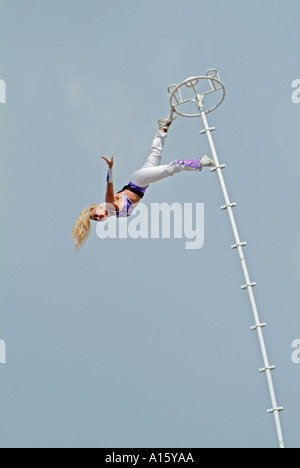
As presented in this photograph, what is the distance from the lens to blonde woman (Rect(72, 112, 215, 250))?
23844 mm

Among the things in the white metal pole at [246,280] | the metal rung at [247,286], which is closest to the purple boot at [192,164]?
the white metal pole at [246,280]

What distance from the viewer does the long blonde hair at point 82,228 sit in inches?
963

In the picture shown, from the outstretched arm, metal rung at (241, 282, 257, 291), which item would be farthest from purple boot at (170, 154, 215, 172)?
metal rung at (241, 282, 257, 291)

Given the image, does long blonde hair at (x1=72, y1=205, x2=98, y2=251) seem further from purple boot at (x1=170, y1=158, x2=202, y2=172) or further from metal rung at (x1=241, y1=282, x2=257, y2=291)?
metal rung at (x1=241, y1=282, x2=257, y2=291)

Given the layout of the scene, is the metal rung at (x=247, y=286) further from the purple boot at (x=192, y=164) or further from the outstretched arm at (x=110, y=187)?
the outstretched arm at (x=110, y=187)

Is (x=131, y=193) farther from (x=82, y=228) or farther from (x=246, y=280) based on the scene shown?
(x=246, y=280)

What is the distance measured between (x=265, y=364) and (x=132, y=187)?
249 inches

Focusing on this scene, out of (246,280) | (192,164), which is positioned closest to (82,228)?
(192,164)

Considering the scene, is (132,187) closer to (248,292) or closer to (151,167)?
(151,167)

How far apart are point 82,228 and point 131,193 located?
4.81 feet

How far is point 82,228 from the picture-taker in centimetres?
2450

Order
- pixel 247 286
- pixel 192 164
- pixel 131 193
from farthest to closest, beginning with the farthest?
pixel 131 193
pixel 192 164
pixel 247 286
